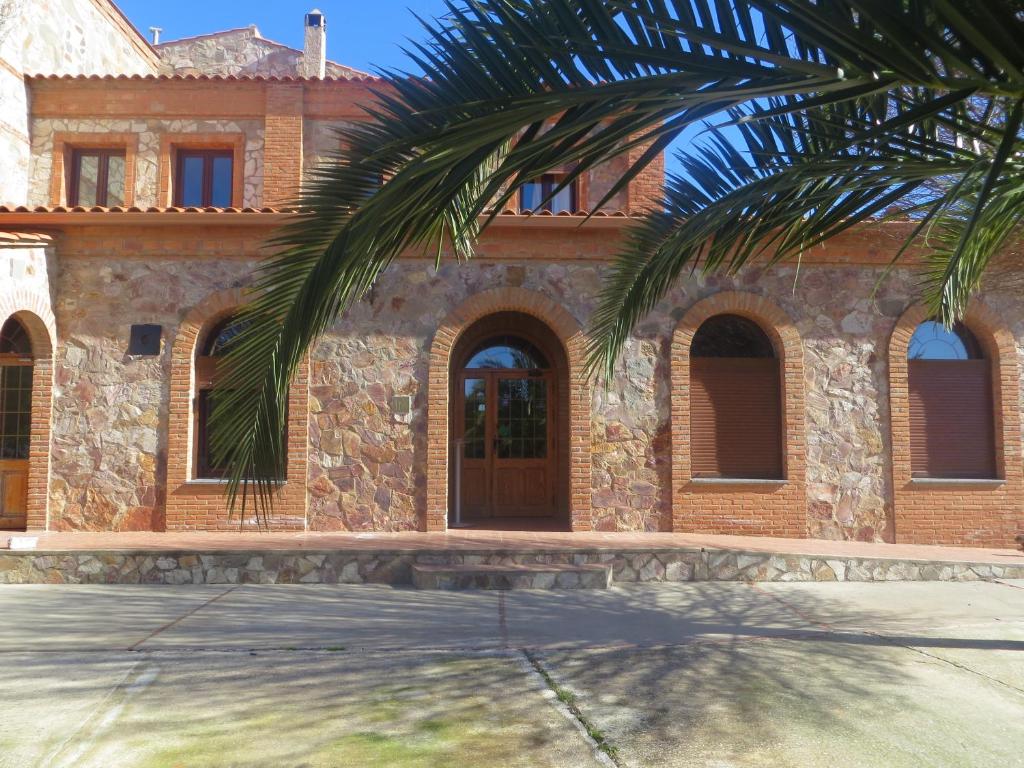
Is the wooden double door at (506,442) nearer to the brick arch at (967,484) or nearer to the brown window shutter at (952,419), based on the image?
the brick arch at (967,484)

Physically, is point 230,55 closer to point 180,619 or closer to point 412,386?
point 412,386

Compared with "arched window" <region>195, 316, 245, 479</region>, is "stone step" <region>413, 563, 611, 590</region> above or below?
below

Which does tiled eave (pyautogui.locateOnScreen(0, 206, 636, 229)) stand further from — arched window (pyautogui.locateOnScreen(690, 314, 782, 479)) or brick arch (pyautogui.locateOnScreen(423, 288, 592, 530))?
arched window (pyautogui.locateOnScreen(690, 314, 782, 479))

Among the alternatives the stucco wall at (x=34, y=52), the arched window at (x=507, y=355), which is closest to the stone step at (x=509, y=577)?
the arched window at (x=507, y=355)

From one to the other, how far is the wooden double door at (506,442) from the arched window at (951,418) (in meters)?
4.89

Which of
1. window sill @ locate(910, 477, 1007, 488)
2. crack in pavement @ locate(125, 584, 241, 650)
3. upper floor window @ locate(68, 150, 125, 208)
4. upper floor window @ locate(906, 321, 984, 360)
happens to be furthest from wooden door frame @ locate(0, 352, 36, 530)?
upper floor window @ locate(906, 321, 984, 360)

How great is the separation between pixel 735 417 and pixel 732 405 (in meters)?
0.16

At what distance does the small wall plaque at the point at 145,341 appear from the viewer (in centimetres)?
1012

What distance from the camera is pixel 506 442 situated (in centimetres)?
1176

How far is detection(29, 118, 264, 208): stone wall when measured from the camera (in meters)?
11.1

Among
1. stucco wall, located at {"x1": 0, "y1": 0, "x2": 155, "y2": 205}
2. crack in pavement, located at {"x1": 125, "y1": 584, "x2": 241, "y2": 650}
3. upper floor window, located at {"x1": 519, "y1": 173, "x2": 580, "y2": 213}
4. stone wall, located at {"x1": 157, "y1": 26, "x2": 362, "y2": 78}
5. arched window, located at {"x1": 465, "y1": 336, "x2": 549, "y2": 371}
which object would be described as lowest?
crack in pavement, located at {"x1": 125, "y1": 584, "x2": 241, "y2": 650}

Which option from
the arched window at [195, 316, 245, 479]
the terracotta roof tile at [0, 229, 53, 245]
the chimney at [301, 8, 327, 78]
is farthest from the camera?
the chimney at [301, 8, 327, 78]

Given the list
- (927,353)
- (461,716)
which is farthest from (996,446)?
(461,716)

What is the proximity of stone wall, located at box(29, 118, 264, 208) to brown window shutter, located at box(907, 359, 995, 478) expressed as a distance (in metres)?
9.37
